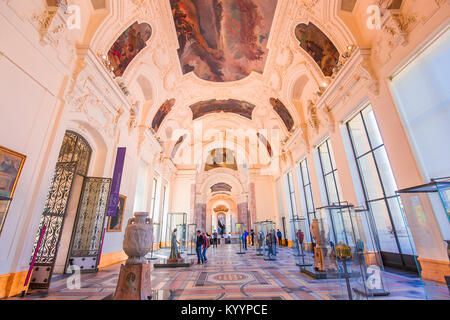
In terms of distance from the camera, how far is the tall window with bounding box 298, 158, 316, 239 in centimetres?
1199

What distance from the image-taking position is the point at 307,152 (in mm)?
11188

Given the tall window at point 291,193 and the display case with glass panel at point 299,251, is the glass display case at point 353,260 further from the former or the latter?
the tall window at point 291,193

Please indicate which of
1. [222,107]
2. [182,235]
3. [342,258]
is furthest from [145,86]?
[342,258]

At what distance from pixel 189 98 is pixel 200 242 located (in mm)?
10602

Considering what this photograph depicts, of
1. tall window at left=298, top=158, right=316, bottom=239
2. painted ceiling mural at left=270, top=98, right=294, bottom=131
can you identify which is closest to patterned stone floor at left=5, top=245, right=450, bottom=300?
tall window at left=298, top=158, right=316, bottom=239

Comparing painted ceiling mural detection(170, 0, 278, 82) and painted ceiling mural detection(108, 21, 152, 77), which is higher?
painted ceiling mural detection(170, 0, 278, 82)

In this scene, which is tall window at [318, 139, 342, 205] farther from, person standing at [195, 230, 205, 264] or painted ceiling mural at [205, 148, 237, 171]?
painted ceiling mural at [205, 148, 237, 171]

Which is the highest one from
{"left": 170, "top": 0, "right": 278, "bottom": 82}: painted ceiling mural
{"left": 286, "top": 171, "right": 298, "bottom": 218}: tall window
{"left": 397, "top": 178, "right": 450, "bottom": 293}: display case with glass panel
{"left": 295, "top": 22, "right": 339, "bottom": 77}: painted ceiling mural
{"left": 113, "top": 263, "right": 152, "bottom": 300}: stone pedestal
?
{"left": 170, "top": 0, "right": 278, "bottom": 82}: painted ceiling mural

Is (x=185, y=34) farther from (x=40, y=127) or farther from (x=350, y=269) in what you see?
(x=350, y=269)

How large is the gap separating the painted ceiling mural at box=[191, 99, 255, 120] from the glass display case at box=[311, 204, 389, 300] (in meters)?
12.6

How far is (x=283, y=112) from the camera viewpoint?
13250 mm

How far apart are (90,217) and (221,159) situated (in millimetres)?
16904

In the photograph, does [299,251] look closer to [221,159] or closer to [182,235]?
[182,235]

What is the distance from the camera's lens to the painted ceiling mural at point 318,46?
7.75 metres
